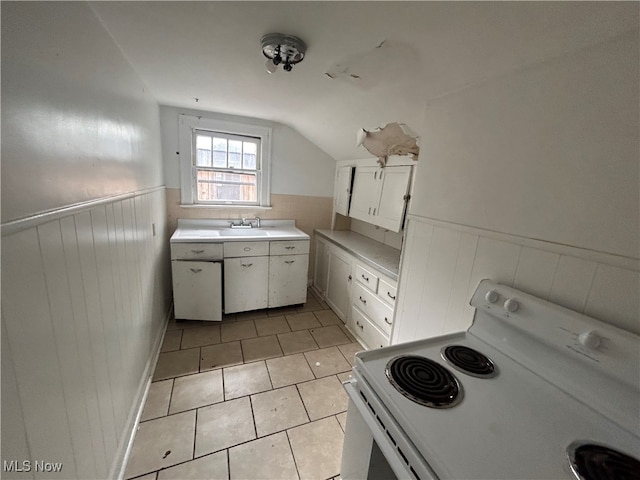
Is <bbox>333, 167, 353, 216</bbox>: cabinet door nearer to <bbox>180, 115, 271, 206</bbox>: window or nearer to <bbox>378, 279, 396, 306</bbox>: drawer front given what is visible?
→ <bbox>180, 115, 271, 206</bbox>: window

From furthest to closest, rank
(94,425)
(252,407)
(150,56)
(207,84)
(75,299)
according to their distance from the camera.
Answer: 1. (207,84)
2. (252,407)
3. (150,56)
4. (94,425)
5. (75,299)

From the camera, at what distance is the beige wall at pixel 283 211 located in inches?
108

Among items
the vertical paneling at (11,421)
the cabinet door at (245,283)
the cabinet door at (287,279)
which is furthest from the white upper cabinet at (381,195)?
the vertical paneling at (11,421)

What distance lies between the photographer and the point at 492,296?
1.05 meters

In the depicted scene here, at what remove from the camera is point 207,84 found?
1.84 metres

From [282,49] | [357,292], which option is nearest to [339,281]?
[357,292]

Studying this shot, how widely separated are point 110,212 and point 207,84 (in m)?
1.22

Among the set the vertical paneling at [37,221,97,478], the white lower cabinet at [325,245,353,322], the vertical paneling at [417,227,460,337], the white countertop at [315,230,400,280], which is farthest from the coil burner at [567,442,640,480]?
the white lower cabinet at [325,245,353,322]

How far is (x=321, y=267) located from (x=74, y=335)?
98.4 inches

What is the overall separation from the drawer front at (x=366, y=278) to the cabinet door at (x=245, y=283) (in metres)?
0.95

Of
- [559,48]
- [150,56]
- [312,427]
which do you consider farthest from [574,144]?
[150,56]

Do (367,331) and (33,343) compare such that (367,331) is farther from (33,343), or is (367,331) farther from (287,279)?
(33,343)

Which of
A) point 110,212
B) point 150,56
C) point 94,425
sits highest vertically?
point 150,56

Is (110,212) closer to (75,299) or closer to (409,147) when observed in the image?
(75,299)
